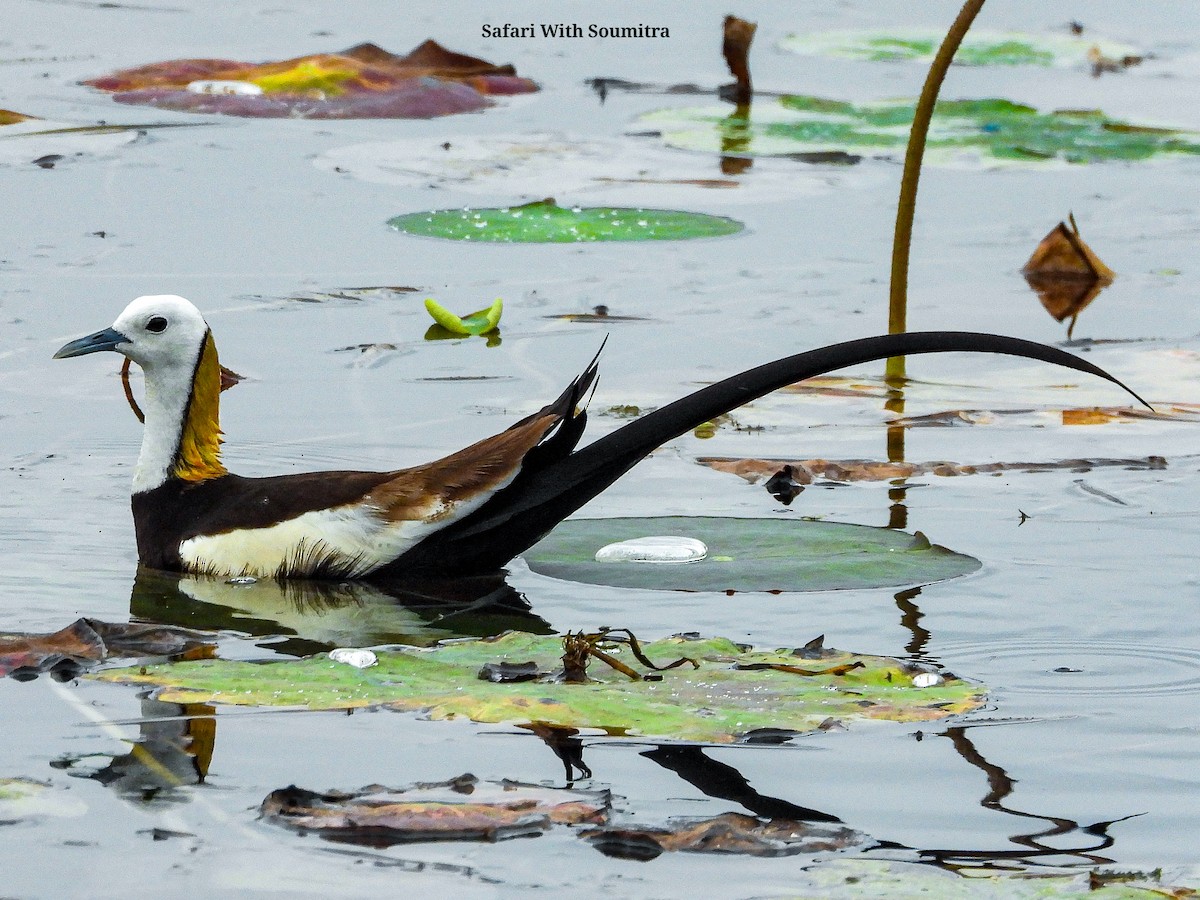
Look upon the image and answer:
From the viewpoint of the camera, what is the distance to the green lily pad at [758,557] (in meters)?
5.58

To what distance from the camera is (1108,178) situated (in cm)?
1341

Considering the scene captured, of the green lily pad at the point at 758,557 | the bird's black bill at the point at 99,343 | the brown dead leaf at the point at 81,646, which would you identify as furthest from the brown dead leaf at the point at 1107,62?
the brown dead leaf at the point at 81,646

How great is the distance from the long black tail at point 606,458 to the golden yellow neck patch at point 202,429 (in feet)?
2.44

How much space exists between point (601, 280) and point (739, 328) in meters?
1.24

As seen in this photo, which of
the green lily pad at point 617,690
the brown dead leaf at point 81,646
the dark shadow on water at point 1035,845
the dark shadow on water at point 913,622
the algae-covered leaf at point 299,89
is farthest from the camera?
the algae-covered leaf at point 299,89

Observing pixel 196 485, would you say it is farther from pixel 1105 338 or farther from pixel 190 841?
pixel 1105 338

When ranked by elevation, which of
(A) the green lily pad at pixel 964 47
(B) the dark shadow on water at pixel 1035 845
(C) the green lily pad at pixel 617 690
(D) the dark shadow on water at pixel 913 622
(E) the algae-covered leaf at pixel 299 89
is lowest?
(B) the dark shadow on water at pixel 1035 845

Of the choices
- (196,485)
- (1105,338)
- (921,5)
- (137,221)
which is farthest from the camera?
(921,5)

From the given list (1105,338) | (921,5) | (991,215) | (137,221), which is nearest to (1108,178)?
(991,215)

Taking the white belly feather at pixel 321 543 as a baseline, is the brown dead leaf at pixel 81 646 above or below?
below

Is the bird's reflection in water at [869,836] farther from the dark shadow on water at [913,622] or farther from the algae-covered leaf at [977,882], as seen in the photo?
the dark shadow on water at [913,622]

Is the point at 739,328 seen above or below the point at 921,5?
below

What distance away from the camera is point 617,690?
4.42m

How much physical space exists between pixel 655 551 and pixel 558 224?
5070 millimetres
